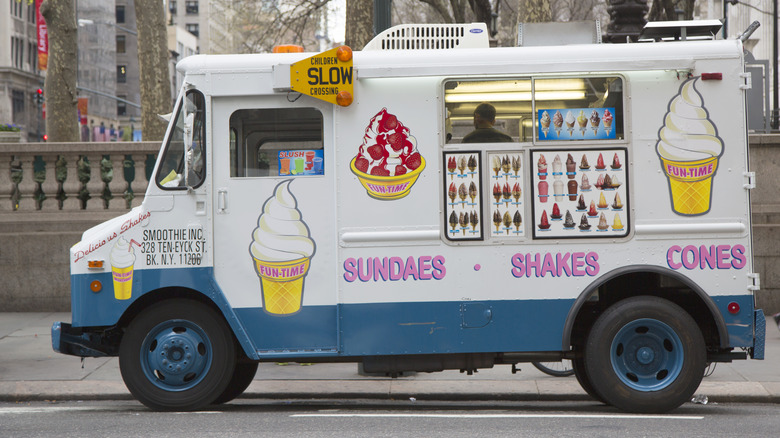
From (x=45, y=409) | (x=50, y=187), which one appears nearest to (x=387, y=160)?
(x=45, y=409)

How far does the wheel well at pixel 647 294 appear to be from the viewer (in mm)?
7248

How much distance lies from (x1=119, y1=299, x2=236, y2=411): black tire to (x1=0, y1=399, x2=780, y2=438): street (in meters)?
0.16

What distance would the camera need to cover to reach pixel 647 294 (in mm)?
7305

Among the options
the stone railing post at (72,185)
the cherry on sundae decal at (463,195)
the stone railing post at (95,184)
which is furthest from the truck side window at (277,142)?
the stone railing post at (72,185)

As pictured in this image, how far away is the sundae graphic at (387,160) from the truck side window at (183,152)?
3.85 ft

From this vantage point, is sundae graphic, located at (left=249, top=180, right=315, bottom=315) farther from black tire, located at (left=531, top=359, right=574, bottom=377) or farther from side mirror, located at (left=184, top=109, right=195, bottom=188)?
black tire, located at (left=531, top=359, right=574, bottom=377)

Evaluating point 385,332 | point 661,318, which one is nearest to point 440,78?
point 385,332

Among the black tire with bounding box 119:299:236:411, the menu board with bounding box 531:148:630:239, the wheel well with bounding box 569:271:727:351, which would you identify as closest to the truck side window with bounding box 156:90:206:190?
the black tire with bounding box 119:299:236:411

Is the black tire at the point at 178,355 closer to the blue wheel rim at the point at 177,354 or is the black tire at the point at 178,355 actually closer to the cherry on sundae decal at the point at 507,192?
the blue wheel rim at the point at 177,354

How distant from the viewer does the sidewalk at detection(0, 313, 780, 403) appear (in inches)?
331

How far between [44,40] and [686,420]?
66211 mm

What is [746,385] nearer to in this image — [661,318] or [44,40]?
[661,318]

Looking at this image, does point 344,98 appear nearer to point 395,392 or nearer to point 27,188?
point 395,392

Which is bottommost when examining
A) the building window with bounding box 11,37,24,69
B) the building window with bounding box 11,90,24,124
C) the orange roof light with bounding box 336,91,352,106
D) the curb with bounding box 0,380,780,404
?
the curb with bounding box 0,380,780,404
